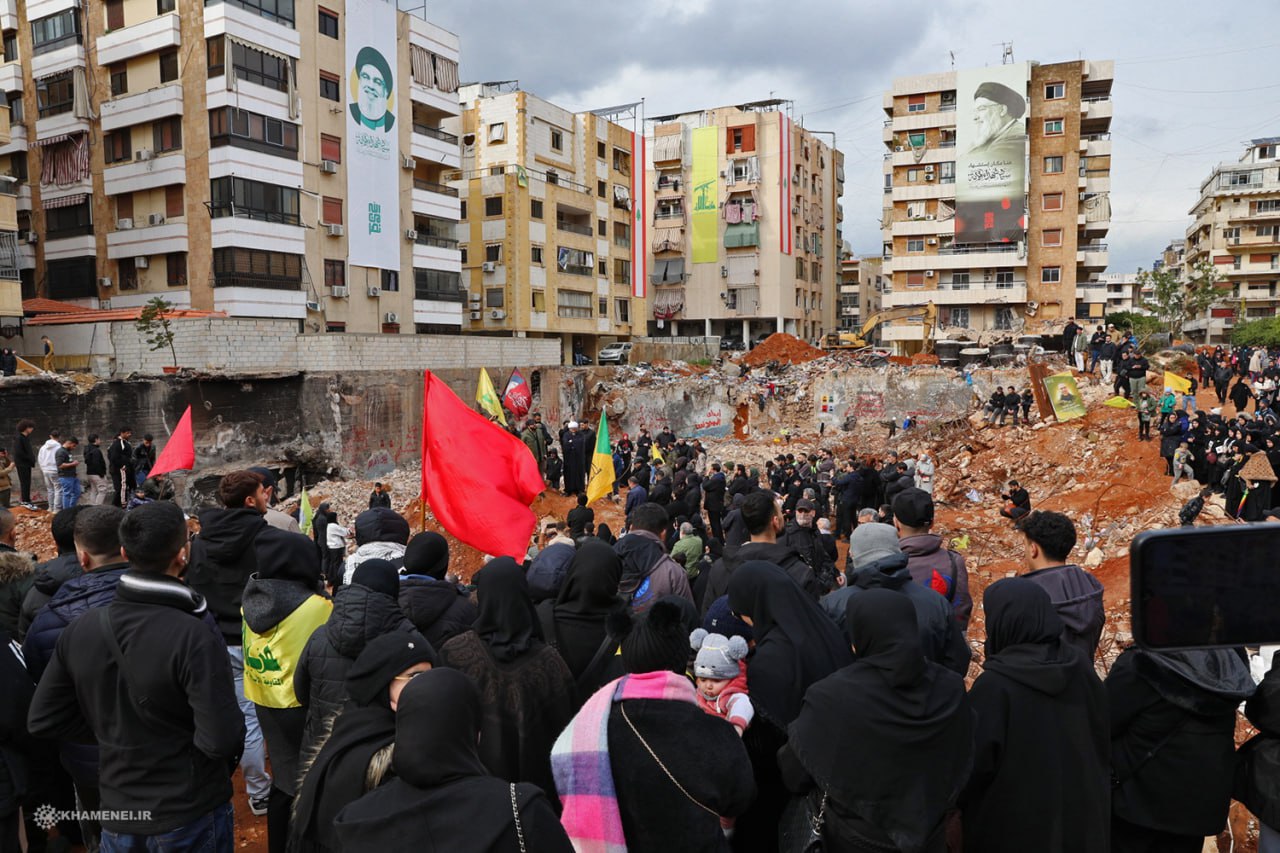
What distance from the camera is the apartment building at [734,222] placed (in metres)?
54.1

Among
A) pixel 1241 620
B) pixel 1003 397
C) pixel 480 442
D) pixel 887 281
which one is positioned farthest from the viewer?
pixel 887 281

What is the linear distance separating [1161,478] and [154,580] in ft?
56.9

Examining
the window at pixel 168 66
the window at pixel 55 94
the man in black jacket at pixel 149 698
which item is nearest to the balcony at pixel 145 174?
the window at pixel 168 66

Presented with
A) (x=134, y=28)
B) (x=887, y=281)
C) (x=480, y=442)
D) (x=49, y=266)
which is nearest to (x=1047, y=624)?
(x=480, y=442)

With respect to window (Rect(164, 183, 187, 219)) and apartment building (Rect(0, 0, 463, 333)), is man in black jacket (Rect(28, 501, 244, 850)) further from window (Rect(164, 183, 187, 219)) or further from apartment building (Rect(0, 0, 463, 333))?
window (Rect(164, 183, 187, 219))

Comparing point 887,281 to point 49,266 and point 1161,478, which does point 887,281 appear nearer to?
point 1161,478

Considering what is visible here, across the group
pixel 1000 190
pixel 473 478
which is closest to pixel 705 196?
pixel 1000 190

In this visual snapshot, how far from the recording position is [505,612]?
11.3 feet

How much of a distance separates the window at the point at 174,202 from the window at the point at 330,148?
4.62 metres

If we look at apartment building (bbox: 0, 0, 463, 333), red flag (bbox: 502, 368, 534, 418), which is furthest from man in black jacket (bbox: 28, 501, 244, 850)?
apartment building (bbox: 0, 0, 463, 333)

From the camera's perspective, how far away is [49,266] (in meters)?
29.6

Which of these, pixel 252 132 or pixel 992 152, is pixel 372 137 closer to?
pixel 252 132

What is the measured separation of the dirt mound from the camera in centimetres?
3859

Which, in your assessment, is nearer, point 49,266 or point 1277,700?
point 1277,700
